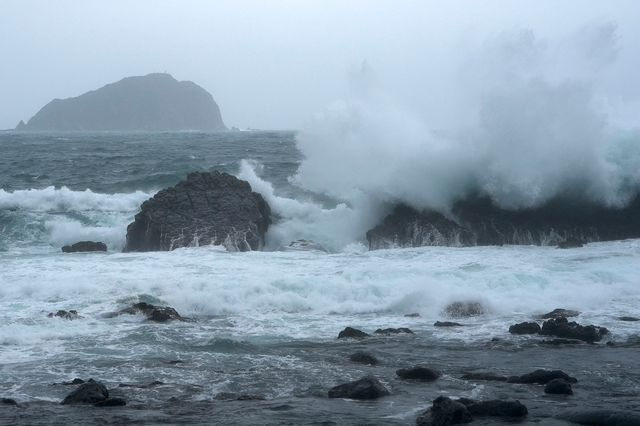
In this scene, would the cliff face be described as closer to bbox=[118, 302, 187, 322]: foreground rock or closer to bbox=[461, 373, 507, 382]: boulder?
bbox=[118, 302, 187, 322]: foreground rock

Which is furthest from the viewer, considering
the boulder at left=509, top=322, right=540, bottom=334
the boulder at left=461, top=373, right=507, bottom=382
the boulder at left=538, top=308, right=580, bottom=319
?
the boulder at left=538, top=308, right=580, bottom=319

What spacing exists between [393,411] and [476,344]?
4.11m

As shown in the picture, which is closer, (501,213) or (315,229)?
(501,213)

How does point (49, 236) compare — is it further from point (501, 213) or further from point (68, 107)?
point (68, 107)

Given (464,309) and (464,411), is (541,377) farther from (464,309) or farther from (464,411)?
(464,309)

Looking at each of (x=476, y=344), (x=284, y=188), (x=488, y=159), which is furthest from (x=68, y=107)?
(x=476, y=344)

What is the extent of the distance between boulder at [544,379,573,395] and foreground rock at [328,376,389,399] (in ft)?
6.46

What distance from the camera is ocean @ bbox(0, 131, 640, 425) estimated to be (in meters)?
9.98

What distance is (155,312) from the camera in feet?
49.2

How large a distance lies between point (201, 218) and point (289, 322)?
347 inches

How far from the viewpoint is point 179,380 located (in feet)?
36.2

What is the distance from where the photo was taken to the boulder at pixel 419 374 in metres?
11.0

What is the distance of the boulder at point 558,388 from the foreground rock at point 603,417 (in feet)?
3.37

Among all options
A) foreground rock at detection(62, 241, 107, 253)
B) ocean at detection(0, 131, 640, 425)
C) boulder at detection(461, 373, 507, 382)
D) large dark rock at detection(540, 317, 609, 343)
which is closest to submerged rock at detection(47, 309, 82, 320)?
ocean at detection(0, 131, 640, 425)
